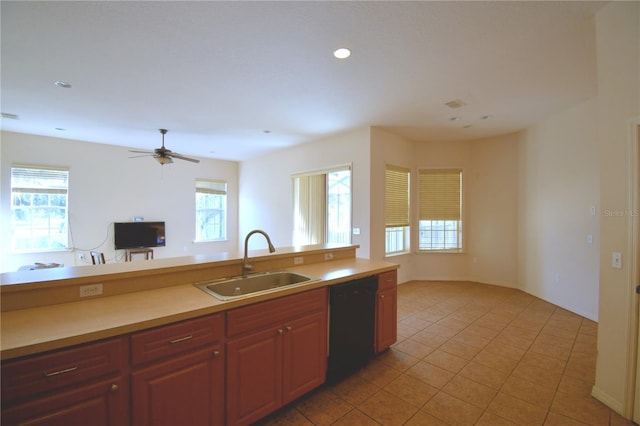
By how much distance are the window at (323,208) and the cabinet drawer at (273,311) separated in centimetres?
304

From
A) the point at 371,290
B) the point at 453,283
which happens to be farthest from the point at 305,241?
the point at 371,290

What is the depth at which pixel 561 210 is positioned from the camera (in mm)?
4121

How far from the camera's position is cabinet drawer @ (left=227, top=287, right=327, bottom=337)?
5.43 feet

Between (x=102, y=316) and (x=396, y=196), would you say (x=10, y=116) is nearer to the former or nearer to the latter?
(x=102, y=316)

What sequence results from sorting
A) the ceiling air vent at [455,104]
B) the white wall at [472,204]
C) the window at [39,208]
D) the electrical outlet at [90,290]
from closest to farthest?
the electrical outlet at [90,290]
the ceiling air vent at [455,104]
the white wall at [472,204]
the window at [39,208]

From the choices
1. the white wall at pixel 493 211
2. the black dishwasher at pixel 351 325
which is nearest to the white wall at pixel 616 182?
the black dishwasher at pixel 351 325

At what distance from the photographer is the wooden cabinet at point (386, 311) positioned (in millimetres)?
2652

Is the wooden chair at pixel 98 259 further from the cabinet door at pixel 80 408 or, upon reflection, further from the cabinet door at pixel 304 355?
the cabinet door at pixel 304 355

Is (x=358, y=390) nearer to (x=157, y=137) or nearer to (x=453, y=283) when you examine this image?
(x=453, y=283)

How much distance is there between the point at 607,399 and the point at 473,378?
2.85 ft

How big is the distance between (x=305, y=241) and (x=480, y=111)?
3.95m

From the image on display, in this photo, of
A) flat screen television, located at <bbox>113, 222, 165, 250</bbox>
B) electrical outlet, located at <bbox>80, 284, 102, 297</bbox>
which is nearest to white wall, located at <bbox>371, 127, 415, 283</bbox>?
electrical outlet, located at <bbox>80, 284, 102, 297</bbox>

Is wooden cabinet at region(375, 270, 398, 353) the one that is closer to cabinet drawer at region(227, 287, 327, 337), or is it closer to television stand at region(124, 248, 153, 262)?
cabinet drawer at region(227, 287, 327, 337)

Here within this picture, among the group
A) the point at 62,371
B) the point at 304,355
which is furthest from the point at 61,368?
the point at 304,355
